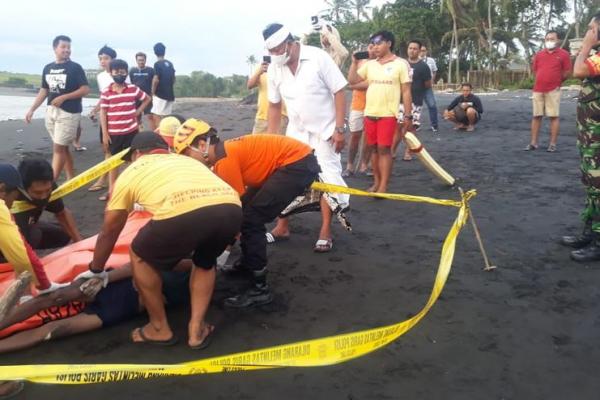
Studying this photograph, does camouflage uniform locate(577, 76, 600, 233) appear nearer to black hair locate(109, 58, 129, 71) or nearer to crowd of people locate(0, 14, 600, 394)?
crowd of people locate(0, 14, 600, 394)

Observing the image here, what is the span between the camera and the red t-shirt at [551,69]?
26.6ft

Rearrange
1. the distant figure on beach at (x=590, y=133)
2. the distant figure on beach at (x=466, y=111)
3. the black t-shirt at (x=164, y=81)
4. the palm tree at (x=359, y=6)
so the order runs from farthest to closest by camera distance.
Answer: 1. the palm tree at (x=359, y=6)
2. the distant figure on beach at (x=466, y=111)
3. the black t-shirt at (x=164, y=81)
4. the distant figure on beach at (x=590, y=133)

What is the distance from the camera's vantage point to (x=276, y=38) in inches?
168

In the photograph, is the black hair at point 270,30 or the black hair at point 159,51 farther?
the black hair at point 159,51

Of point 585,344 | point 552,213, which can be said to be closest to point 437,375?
point 585,344

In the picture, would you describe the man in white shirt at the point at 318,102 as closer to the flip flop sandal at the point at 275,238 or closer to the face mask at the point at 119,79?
the flip flop sandal at the point at 275,238

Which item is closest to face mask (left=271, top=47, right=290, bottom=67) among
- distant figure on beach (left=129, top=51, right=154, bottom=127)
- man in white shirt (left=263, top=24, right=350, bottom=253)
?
man in white shirt (left=263, top=24, right=350, bottom=253)

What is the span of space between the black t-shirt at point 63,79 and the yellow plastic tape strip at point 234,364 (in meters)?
4.66

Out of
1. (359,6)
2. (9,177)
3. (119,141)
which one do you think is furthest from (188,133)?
(359,6)

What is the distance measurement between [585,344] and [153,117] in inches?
292

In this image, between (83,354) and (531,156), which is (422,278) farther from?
→ (531,156)

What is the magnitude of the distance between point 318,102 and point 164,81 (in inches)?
193

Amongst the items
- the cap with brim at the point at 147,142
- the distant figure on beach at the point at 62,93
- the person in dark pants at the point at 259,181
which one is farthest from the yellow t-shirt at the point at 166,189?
the distant figure on beach at the point at 62,93

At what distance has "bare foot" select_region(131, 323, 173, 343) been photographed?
3.03 m
